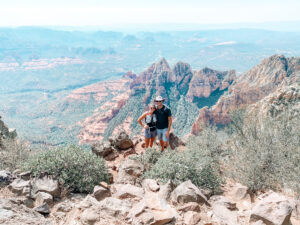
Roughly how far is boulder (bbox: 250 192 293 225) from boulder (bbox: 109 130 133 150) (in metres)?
7.58

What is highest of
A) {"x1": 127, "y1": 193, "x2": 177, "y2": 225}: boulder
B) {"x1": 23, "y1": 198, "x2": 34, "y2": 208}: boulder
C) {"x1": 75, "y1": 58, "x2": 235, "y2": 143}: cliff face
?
{"x1": 127, "y1": 193, "x2": 177, "y2": 225}: boulder

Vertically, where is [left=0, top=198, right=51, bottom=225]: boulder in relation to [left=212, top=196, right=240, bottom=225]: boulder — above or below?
above

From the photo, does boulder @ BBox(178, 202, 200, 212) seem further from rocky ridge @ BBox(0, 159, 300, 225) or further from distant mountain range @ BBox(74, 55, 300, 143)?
distant mountain range @ BBox(74, 55, 300, 143)

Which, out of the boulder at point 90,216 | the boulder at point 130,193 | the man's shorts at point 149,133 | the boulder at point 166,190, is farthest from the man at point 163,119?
the boulder at point 90,216

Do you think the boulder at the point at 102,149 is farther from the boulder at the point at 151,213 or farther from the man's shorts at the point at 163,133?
the boulder at the point at 151,213

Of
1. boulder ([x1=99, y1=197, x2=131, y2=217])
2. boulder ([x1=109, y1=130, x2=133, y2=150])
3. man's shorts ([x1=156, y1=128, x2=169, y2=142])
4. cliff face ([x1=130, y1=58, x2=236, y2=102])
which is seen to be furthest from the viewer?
cliff face ([x1=130, y1=58, x2=236, y2=102])

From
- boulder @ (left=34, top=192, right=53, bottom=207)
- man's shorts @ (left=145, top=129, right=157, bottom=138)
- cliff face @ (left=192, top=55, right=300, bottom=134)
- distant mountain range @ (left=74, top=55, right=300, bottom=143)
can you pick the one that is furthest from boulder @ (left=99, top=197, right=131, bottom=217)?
distant mountain range @ (left=74, top=55, right=300, bottom=143)

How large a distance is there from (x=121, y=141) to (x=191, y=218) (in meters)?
7.26

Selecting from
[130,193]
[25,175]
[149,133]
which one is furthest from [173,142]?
[25,175]

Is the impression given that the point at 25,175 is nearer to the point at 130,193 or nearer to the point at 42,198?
the point at 42,198

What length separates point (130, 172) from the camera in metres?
6.95

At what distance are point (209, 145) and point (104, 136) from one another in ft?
240

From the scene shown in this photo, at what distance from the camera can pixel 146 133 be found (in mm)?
9109

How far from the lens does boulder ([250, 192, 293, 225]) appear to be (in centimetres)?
416
